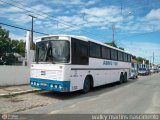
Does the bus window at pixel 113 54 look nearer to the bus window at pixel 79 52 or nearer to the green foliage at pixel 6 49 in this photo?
the bus window at pixel 79 52

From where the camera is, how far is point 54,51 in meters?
13.1

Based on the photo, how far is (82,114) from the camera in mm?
9180

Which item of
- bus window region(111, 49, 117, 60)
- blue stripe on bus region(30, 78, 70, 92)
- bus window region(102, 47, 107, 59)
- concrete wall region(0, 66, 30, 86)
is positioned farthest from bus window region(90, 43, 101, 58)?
concrete wall region(0, 66, 30, 86)

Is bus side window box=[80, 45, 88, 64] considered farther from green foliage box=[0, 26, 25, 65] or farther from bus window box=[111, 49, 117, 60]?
green foliage box=[0, 26, 25, 65]

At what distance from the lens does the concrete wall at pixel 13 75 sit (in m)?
16.2

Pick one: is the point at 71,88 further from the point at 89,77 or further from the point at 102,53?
the point at 102,53

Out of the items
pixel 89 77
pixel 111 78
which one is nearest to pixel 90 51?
pixel 89 77

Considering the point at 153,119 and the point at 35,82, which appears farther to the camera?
the point at 35,82

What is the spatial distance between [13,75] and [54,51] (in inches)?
206

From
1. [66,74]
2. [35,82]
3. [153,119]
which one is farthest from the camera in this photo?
[35,82]

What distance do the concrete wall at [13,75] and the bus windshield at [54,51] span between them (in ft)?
11.7

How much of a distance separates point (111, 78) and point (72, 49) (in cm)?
821

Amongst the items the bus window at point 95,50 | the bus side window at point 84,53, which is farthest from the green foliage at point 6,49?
the bus side window at point 84,53

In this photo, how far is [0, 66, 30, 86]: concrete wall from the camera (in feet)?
53.3
